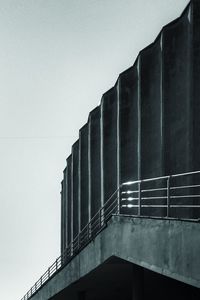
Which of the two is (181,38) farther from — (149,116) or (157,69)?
(149,116)

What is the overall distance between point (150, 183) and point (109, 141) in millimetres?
8276

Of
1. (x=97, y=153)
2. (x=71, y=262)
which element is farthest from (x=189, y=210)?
(x=97, y=153)

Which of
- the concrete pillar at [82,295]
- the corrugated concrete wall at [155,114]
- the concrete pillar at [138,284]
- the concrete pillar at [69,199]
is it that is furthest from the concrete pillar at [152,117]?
the concrete pillar at [69,199]

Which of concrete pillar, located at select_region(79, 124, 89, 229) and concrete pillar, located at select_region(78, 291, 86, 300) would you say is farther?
concrete pillar, located at select_region(79, 124, 89, 229)

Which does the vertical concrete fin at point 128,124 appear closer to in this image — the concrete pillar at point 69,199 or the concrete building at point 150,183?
the concrete building at point 150,183

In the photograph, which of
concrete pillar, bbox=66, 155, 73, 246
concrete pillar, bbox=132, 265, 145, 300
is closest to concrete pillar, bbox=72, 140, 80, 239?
concrete pillar, bbox=66, 155, 73, 246

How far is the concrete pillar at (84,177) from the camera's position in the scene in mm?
38125

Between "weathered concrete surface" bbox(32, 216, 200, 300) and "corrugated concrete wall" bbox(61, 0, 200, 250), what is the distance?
5060 mm

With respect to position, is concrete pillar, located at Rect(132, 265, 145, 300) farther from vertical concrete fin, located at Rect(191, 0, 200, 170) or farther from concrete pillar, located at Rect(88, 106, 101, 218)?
concrete pillar, located at Rect(88, 106, 101, 218)

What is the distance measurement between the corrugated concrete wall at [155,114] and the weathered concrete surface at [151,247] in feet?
16.6

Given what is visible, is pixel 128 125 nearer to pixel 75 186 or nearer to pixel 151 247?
pixel 151 247

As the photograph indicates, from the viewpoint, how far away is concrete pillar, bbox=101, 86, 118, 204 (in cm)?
2958

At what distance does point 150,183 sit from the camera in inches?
896

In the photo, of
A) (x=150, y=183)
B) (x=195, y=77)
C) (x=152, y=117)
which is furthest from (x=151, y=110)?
(x=195, y=77)
